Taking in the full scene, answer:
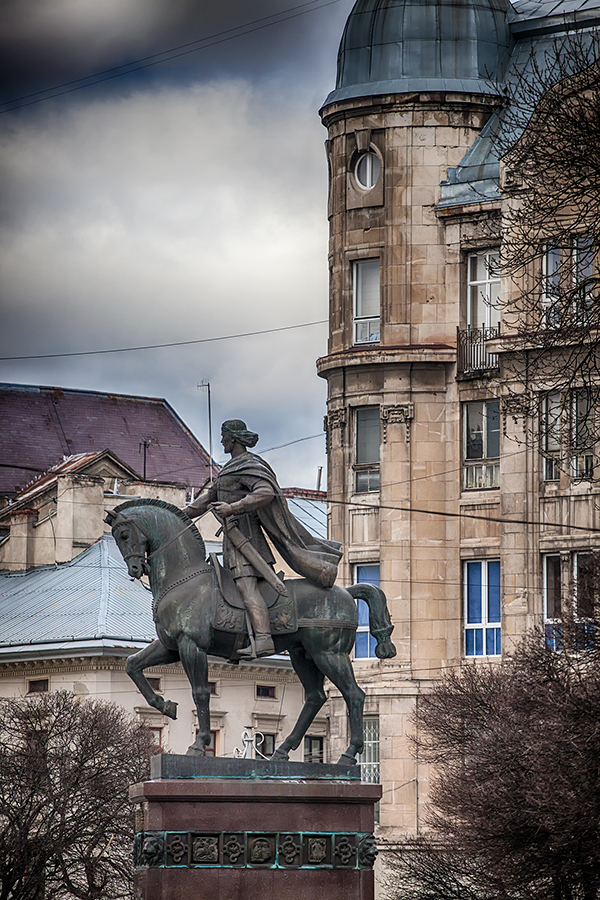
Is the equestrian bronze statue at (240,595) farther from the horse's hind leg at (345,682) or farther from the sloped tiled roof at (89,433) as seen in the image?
the sloped tiled roof at (89,433)

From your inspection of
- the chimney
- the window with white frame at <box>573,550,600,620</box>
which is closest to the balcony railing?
the window with white frame at <box>573,550,600,620</box>

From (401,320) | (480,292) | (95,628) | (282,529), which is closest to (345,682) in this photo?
(282,529)

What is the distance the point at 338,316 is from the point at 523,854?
24419mm

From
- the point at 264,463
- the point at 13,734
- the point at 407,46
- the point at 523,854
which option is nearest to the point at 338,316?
the point at 407,46

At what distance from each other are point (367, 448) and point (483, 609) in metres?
5.38

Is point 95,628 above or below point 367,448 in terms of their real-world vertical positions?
below

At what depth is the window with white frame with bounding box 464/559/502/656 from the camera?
6028 cm

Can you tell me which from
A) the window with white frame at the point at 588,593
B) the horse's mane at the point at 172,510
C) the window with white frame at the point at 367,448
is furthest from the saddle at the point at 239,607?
the window with white frame at the point at 367,448

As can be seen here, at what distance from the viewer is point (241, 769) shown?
26484 millimetres

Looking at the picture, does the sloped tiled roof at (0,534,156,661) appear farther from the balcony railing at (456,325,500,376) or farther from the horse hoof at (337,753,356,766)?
the horse hoof at (337,753,356,766)

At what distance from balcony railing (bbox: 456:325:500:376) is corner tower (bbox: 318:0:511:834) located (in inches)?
15.8

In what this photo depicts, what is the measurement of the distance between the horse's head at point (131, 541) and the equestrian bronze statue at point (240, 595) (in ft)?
0.04

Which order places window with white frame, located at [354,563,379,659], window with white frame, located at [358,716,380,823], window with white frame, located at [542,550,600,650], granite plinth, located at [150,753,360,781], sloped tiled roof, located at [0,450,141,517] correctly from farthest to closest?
sloped tiled roof, located at [0,450,141,517] → window with white frame, located at [354,563,379,659] → window with white frame, located at [358,716,380,823] → window with white frame, located at [542,550,600,650] → granite plinth, located at [150,753,360,781]

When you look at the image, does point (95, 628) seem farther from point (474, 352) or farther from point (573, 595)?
point (573, 595)
